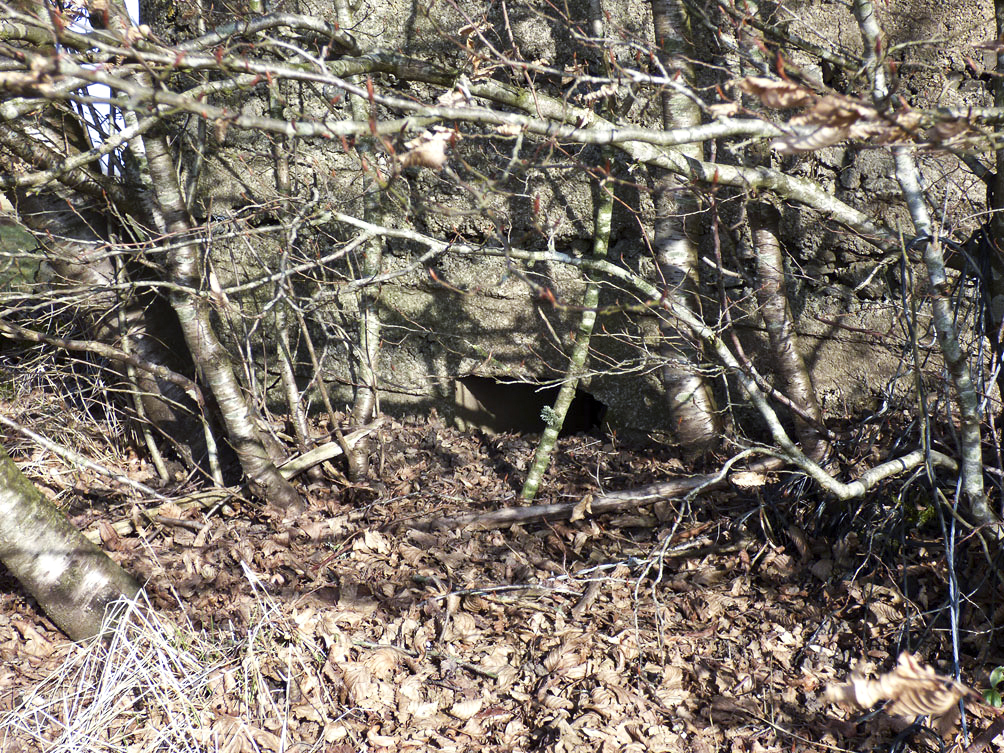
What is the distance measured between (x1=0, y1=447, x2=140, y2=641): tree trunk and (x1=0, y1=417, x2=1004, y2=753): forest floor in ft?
0.64

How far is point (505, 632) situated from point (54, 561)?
2152 millimetres

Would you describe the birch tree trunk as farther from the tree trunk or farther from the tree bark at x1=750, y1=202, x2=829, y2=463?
the tree trunk

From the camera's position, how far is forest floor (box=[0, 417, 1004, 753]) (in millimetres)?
3045

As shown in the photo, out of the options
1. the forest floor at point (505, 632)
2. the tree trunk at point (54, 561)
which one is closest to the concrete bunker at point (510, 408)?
the forest floor at point (505, 632)

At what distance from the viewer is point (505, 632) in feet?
11.9

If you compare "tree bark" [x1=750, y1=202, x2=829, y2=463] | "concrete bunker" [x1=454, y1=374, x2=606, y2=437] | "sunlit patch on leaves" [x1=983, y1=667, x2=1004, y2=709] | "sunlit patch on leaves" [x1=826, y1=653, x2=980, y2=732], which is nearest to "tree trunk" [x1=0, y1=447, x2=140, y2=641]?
"concrete bunker" [x1=454, y1=374, x2=606, y2=437]

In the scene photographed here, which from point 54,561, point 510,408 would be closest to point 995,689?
point 510,408

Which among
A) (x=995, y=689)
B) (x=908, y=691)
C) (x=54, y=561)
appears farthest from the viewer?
(x=54, y=561)

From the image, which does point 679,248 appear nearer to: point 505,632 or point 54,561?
point 505,632

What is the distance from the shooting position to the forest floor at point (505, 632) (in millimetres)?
3045

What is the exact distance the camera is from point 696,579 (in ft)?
12.6

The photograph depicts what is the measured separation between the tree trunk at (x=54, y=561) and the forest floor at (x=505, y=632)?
0.20 meters

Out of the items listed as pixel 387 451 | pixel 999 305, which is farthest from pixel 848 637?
pixel 387 451

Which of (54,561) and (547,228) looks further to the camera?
(547,228)
